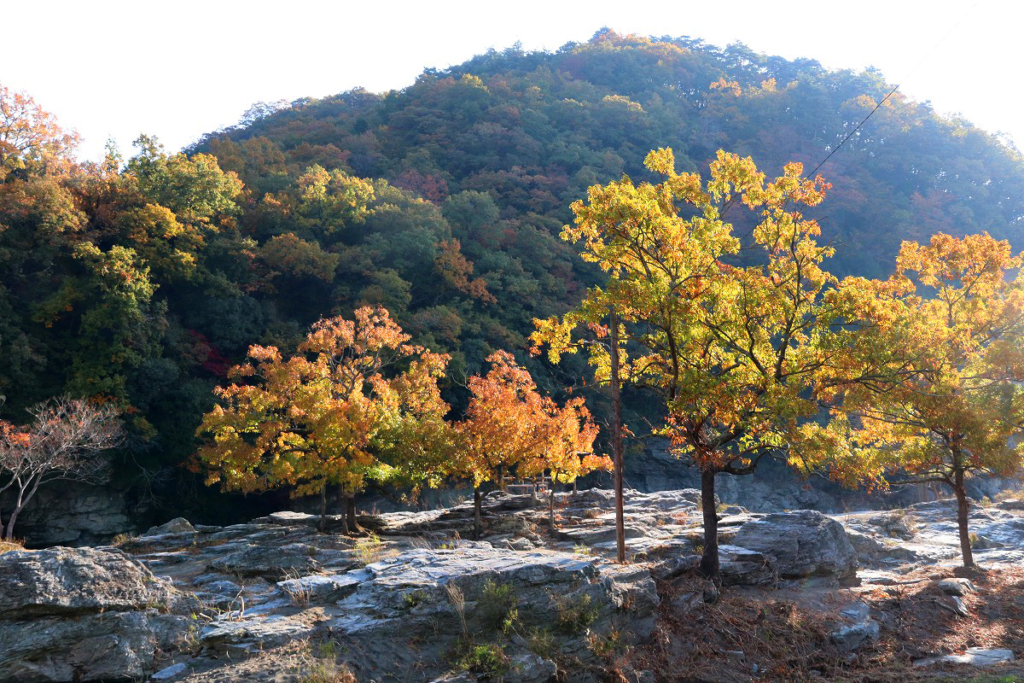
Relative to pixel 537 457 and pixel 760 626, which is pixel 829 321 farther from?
pixel 537 457

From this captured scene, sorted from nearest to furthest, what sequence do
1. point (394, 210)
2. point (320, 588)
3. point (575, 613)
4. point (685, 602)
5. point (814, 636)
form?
1. point (575, 613)
2. point (320, 588)
3. point (814, 636)
4. point (685, 602)
5. point (394, 210)

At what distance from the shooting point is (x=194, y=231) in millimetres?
32781

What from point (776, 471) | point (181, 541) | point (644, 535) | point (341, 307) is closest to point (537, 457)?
point (644, 535)

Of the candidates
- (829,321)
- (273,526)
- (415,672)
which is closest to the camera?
(415,672)

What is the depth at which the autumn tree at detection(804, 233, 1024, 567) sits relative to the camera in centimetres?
1329

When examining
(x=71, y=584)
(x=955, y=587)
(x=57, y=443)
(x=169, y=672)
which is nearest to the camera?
(x=169, y=672)

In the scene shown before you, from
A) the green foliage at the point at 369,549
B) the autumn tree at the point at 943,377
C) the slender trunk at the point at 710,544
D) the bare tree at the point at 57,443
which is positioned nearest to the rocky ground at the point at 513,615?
the green foliage at the point at 369,549

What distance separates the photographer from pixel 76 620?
9.12m

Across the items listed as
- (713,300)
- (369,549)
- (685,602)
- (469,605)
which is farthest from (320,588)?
(713,300)

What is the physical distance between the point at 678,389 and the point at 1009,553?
45.5 feet

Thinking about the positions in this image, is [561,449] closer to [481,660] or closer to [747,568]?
[747,568]

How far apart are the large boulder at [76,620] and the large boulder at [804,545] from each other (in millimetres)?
11240

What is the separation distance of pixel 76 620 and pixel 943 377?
16.0 metres

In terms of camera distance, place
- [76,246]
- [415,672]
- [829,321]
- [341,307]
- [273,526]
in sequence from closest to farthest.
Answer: [415,672] < [829,321] < [273,526] < [76,246] < [341,307]
